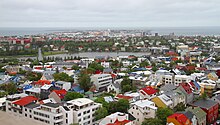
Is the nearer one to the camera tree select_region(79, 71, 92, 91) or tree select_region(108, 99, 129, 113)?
tree select_region(108, 99, 129, 113)

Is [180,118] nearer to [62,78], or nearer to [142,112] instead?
[142,112]

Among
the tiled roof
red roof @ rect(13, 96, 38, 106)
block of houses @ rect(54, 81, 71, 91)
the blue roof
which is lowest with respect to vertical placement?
the blue roof

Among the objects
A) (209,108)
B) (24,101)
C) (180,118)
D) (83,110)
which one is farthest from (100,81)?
(180,118)

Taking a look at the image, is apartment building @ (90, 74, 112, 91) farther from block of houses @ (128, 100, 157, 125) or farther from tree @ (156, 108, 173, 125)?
tree @ (156, 108, 173, 125)

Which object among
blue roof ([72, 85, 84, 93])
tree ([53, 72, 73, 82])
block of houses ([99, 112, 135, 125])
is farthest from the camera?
tree ([53, 72, 73, 82])

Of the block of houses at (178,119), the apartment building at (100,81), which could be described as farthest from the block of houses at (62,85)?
the block of houses at (178,119)

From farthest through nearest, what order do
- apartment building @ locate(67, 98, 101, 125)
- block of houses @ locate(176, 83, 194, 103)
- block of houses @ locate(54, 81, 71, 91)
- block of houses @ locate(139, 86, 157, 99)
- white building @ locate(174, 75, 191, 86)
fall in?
1. white building @ locate(174, 75, 191, 86)
2. block of houses @ locate(54, 81, 71, 91)
3. block of houses @ locate(176, 83, 194, 103)
4. block of houses @ locate(139, 86, 157, 99)
5. apartment building @ locate(67, 98, 101, 125)

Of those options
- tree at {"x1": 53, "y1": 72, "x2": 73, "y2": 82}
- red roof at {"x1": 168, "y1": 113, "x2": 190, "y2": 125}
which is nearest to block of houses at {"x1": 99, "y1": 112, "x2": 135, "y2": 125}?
red roof at {"x1": 168, "y1": 113, "x2": 190, "y2": 125}
